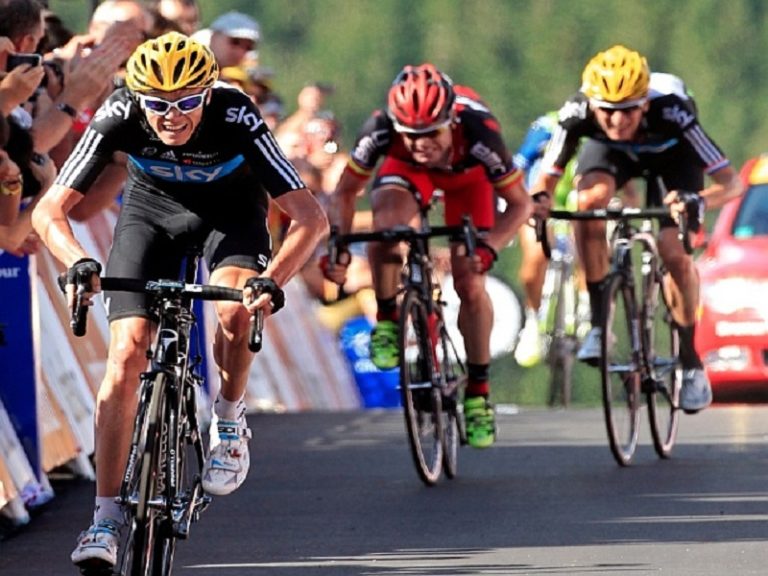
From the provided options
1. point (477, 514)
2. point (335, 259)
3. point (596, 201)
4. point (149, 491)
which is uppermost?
point (596, 201)

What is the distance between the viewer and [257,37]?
610 inches

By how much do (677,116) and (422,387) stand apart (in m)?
2.25

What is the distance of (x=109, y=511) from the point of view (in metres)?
8.34

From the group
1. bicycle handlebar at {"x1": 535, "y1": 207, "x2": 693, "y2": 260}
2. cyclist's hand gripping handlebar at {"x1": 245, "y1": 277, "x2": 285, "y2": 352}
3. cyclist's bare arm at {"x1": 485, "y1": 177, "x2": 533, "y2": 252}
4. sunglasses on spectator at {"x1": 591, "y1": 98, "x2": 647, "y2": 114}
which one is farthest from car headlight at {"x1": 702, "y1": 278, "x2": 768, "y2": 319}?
cyclist's hand gripping handlebar at {"x1": 245, "y1": 277, "x2": 285, "y2": 352}

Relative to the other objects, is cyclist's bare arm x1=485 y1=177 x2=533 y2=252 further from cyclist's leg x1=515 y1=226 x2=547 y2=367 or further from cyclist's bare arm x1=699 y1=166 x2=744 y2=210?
cyclist's leg x1=515 y1=226 x2=547 y2=367

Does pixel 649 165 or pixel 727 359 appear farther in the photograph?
pixel 727 359

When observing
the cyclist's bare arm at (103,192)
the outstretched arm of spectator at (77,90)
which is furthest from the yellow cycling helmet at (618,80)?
the cyclist's bare arm at (103,192)

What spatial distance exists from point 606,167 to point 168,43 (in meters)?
5.20

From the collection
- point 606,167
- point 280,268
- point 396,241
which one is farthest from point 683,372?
point 280,268

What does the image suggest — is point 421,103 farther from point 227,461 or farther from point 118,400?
point 118,400

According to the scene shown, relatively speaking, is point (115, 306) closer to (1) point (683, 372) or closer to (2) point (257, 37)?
(1) point (683, 372)

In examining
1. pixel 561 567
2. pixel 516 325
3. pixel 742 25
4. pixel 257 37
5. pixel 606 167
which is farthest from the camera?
pixel 742 25

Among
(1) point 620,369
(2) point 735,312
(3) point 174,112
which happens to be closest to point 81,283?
(3) point 174,112

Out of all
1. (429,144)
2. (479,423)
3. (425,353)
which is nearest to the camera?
(429,144)
